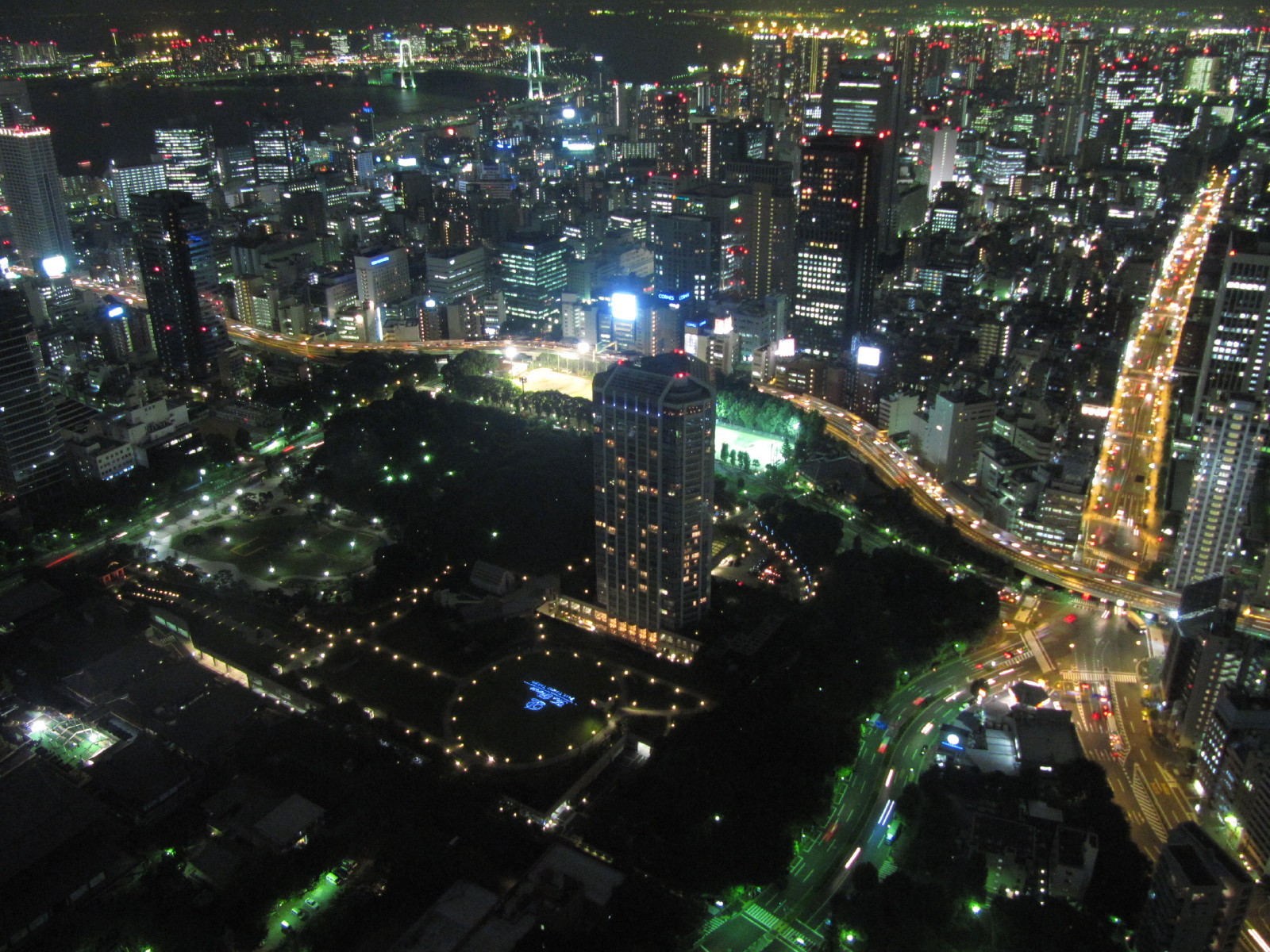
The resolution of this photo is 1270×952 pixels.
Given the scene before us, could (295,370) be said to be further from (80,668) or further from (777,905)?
(777,905)

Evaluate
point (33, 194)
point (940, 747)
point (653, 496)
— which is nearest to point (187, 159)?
point (33, 194)

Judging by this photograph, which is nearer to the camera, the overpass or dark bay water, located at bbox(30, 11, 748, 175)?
the overpass

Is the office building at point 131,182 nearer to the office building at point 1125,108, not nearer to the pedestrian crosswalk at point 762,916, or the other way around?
the pedestrian crosswalk at point 762,916

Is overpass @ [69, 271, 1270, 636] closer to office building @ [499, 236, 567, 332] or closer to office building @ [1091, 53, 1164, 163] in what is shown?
office building @ [499, 236, 567, 332]

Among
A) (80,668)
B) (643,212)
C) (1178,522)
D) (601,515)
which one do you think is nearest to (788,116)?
(643,212)

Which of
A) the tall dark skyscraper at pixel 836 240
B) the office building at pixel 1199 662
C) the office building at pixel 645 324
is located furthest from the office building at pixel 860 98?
the office building at pixel 1199 662

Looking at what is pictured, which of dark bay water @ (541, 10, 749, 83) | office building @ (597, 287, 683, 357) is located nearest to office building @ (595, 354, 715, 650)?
office building @ (597, 287, 683, 357)
